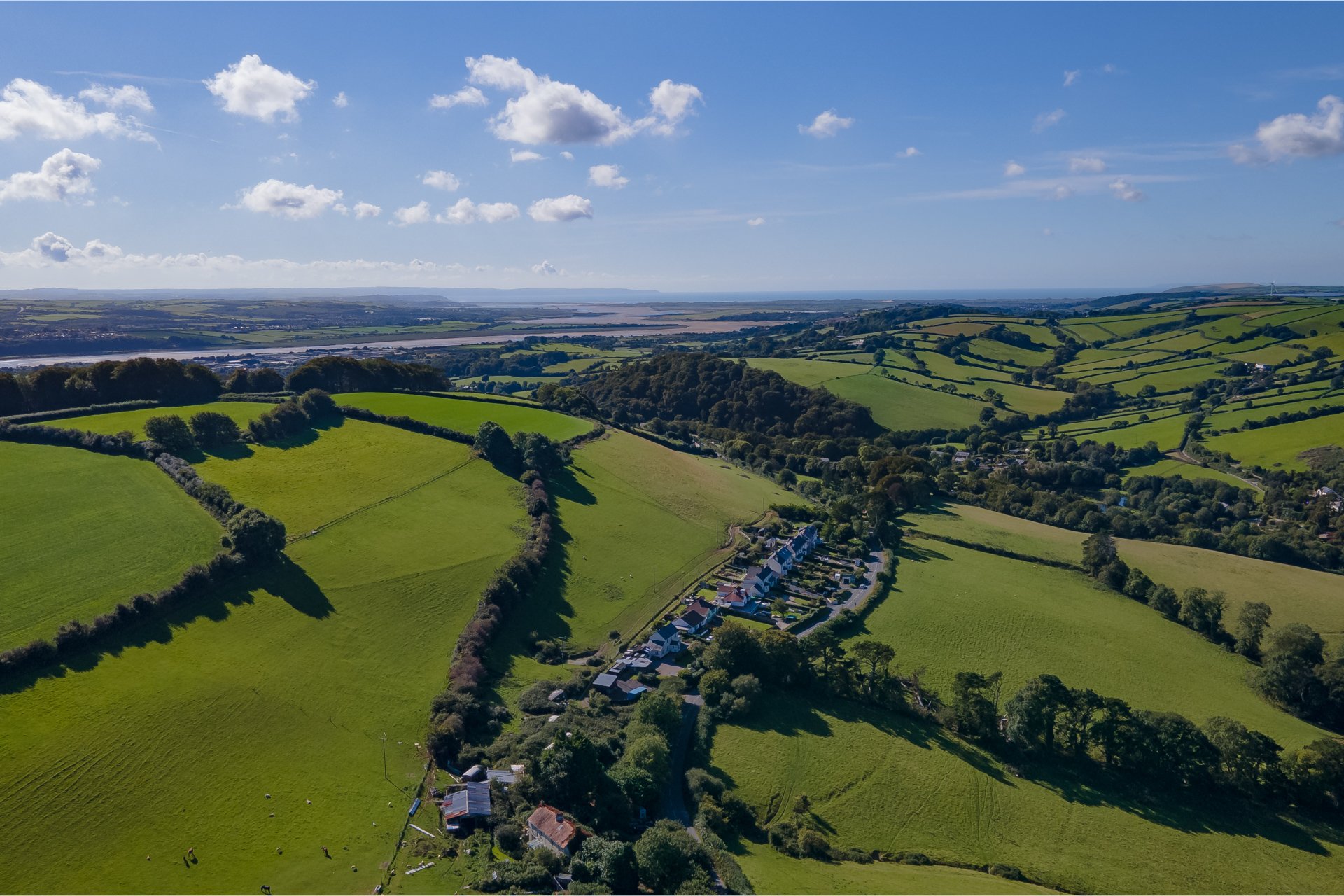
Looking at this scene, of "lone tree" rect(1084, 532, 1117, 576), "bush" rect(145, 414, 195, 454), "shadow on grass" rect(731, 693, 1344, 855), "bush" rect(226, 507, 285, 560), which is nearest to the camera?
"shadow on grass" rect(731, 693, 1344, 855)

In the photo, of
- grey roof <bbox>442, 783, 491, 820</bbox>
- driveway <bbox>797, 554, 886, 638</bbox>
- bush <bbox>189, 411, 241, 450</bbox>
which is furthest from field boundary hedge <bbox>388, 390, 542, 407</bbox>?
grey roof <bbox>442, 783, 491, 820</bbox>

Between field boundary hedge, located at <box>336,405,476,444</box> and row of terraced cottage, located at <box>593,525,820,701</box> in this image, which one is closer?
row of terraced cottage, located at <box>593,525,820,701</box>

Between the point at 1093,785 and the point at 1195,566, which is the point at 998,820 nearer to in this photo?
the point at 1093,785

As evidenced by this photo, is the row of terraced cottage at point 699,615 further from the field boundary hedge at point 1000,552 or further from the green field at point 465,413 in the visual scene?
the green field at point 465,413

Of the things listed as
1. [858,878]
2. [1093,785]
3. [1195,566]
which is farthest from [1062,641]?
[858,878]

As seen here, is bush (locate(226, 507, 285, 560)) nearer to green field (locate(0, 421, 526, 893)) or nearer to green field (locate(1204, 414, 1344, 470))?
green field (locate(0, 421, 526, 893))

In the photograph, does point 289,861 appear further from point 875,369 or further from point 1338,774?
point 875,369

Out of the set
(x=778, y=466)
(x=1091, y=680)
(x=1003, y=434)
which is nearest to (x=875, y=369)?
(x=1003, y=434)

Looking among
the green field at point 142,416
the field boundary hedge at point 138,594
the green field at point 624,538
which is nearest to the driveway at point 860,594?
the green field at point 624,538
